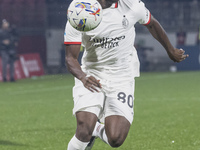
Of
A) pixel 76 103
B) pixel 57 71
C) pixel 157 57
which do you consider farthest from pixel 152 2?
pixel 76 103

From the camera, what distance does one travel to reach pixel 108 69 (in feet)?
19.1

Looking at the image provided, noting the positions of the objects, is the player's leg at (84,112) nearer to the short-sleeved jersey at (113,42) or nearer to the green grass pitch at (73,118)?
the short-sleeved jersey at (113,42)

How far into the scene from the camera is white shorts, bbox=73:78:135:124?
221 inches

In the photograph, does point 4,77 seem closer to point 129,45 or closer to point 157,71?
point 157,71

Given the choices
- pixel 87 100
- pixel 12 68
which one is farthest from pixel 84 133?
pixel 12 68

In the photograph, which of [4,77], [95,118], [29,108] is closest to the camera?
[95,118]

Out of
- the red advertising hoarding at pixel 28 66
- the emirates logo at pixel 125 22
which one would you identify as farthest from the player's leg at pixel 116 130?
the red advertising hoarding at pixel 28 66

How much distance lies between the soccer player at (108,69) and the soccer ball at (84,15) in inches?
10.0

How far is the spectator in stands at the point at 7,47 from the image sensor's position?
738 inches

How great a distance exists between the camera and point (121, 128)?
18.3 feet

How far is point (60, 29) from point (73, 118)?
15298mm

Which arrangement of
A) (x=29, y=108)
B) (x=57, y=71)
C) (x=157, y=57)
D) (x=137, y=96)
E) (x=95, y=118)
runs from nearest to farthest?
(x=95, y=118) → (x=29, y=108) → (x=137, y=96) → (x=57, y=71) → (x=157, y=57)

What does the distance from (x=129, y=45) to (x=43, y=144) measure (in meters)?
2.25

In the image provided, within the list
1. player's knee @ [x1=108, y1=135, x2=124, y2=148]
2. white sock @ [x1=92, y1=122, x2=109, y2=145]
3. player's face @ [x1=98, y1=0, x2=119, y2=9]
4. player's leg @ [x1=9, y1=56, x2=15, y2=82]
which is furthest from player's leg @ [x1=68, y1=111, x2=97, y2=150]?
player's leg @ [x1=9, y1=56, x2=15, y2=82]
